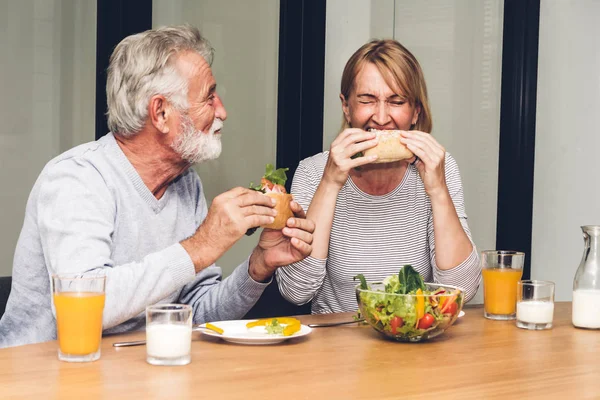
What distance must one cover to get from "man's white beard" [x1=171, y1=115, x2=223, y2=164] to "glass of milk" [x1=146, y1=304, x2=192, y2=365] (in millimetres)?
789

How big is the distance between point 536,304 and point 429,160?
0.55 m

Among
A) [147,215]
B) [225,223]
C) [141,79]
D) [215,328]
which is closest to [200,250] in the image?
[225,223]

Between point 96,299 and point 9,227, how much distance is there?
6.11 feet

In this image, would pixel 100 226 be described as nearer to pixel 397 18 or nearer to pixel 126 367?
pixel 126 367

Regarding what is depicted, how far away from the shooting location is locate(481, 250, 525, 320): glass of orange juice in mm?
2225

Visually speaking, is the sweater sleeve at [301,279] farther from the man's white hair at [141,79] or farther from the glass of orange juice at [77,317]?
the glass of orange juice at [77,317]

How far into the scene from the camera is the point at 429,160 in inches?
98.0

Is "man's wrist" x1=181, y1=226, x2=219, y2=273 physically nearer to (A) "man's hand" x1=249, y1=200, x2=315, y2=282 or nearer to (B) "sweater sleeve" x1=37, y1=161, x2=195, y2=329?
(B) "sweater sleeve" x1=37, y1=161, x2=195, y2=329

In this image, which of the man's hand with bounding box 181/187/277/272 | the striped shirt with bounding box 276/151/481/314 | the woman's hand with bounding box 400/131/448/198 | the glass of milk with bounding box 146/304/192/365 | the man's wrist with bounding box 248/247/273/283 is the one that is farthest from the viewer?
the striped shirt with bounding box 276/151/481/314

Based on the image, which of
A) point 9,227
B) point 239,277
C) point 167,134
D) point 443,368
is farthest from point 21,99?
point 443,368

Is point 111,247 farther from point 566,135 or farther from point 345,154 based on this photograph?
point 566,135

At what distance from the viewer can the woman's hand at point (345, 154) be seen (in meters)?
2.52

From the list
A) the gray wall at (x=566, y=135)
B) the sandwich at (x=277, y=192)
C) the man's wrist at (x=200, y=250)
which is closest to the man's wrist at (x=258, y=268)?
the sandwich at (x=277, y=192)

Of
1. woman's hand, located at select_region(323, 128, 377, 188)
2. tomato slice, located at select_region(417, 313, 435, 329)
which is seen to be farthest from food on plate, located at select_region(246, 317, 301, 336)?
woman's hand, located at select_region(323, 128, 377, 188)
